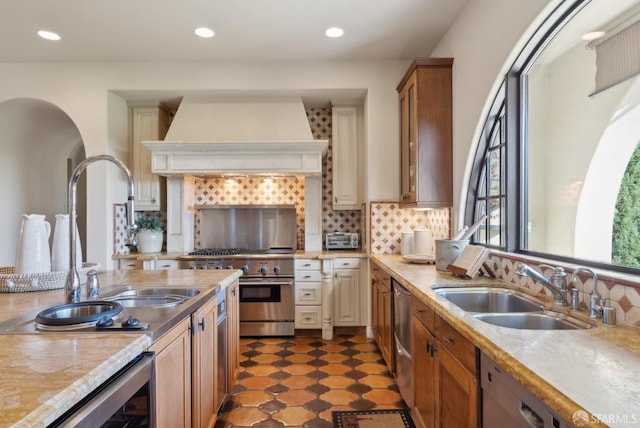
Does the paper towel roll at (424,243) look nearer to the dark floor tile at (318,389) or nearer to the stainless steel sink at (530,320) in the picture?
the dark floor tile at (318,389)

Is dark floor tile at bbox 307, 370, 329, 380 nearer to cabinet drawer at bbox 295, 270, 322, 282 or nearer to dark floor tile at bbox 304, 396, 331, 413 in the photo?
dark floor tile at bbox 304, 396, 331, 413

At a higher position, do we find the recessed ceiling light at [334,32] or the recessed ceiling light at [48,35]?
the recessed ceiling light at [48,35]

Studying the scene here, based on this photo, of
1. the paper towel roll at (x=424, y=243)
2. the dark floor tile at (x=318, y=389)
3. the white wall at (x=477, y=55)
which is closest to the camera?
the white wall at (x=477, y=55)

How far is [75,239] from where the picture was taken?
1565mm

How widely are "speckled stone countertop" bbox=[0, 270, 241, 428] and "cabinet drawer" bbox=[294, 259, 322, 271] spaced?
2499 mm

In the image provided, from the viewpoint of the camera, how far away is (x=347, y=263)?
12.4 feet

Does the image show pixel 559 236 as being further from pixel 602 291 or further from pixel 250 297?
pixel 250 297

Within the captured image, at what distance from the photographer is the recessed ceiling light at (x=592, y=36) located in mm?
1758

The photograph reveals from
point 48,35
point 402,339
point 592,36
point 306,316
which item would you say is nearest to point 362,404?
point 402,339

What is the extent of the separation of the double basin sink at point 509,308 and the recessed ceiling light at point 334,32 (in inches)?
93.7

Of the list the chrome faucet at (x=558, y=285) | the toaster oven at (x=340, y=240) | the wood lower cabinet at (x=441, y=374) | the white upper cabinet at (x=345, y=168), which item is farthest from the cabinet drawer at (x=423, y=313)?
the white upper cabinet at (x=345, y=168)

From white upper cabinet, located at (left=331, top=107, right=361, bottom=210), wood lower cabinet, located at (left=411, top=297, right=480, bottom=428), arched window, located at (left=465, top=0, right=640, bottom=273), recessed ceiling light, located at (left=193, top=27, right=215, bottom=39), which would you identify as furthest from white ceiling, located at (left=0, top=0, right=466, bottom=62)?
wood lower cabinet, located at (left=411, top=297, right=480, bottom=428)

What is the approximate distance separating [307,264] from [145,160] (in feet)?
7.55

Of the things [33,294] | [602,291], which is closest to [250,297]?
[33,294]
